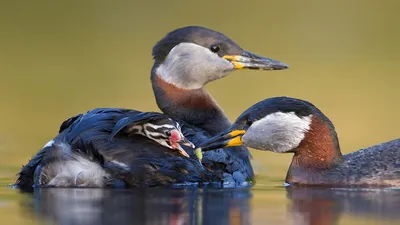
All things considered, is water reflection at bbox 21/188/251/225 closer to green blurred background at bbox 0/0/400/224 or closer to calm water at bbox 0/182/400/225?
calm water at bbox 0/182/400/225

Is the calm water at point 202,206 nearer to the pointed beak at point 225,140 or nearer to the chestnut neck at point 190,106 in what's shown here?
the pointed beak at point 225,140

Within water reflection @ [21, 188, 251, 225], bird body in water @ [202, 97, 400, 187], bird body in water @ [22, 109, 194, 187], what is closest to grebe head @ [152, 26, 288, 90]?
bird body in water @ [202, 97, 400, 187]

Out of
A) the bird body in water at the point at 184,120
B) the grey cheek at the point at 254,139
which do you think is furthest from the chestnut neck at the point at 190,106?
the grey cheek at the point at 254,139

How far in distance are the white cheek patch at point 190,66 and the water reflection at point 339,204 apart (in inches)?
89.4

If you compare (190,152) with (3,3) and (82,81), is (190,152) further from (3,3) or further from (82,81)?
(3,3)

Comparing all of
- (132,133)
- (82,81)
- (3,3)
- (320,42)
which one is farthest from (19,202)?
(3,3)

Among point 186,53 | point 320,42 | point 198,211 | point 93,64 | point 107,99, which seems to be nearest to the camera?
point 198,211

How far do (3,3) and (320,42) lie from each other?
292 inches

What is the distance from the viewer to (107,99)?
14.8m

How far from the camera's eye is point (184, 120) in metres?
10.4

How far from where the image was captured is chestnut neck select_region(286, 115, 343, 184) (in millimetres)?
9078

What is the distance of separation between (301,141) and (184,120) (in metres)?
1.53

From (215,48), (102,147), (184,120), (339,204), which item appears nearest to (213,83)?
(215,48)

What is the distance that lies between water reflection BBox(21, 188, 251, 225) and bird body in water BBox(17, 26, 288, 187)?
31 centimetres
